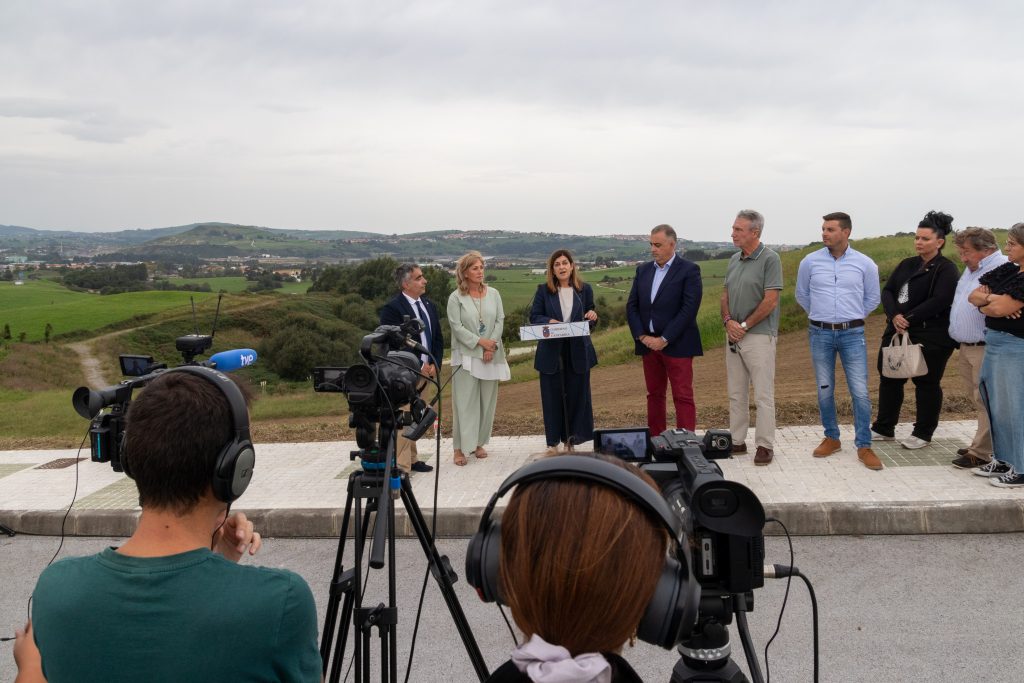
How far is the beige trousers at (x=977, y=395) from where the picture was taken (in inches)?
276

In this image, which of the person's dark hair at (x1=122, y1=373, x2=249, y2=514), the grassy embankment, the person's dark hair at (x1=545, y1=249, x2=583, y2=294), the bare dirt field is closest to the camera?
the person's dark hair at (x1=122, y1=373, x2=249, y2=514)

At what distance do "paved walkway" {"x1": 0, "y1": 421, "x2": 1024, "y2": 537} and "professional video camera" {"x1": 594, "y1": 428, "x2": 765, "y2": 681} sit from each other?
13.5 ft

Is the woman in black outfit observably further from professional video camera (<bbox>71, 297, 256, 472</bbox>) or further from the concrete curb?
professional video camera (<bbox>71, 297, 256, 472</bbox>)

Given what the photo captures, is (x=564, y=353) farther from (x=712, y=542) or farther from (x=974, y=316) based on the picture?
(x=712, y=542)

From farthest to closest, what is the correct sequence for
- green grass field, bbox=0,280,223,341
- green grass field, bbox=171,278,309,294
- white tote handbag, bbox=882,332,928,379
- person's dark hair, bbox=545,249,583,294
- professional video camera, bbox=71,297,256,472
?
green grass field, bbox=171,278,309,294 < green grass field, bbox=0,280,223,341 < person's dark hair, bbox=545,249,583,294 < white tote handbag, bbox=882,332,928,379 < professional video camera, bbox=71,297,256,472

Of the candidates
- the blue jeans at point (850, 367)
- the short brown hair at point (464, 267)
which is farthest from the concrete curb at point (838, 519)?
the short brown hair at point (464, 267)

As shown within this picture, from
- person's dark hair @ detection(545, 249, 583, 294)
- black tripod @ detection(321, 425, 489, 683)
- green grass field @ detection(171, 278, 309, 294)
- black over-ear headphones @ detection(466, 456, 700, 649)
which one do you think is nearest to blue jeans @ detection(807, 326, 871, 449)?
person's dark hair @ detection(545, 249, 583, 294)

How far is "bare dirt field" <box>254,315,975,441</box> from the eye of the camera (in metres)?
10.1

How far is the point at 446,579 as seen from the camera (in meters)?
3.57

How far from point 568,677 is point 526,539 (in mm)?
257

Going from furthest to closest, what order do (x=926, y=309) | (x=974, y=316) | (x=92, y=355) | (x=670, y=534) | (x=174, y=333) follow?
1. (x=174, y=333)
2. (x=92, y=355)
3. (x=926, y=309)
4. (x=974, y=316)
5. (x=670, y=534)

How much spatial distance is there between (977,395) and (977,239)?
1438mm

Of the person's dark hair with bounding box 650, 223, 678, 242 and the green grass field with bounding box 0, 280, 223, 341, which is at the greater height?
the person's dark hair with bounding box 650, 223, 678, 242

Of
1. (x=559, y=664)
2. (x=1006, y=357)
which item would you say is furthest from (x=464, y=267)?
(x=559, y=664)
